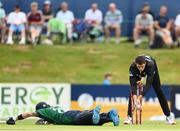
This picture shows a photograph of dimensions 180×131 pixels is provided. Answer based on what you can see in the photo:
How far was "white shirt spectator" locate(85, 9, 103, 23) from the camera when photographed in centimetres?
2939

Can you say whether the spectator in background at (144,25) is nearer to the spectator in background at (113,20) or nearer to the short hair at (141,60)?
the spectator in background at (113,20)

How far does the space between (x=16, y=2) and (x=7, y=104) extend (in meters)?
Result: 8.75

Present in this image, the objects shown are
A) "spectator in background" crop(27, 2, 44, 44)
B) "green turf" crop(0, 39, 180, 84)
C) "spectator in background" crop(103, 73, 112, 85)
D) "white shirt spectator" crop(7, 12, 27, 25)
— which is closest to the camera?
"spectator in background" crop(103, 73, 112, 85)

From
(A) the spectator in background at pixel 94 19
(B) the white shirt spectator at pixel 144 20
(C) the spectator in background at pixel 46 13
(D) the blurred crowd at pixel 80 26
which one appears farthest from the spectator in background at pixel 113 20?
(C) the spectator in background at pixel 46 13

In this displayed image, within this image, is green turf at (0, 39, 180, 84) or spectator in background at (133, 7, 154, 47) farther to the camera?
spectator in background at (133, 7, 154, 47)

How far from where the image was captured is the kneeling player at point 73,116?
1492 centimetres

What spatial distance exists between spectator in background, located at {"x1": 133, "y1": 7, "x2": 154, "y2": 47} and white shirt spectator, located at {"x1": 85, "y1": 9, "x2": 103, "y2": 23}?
1.37 meters

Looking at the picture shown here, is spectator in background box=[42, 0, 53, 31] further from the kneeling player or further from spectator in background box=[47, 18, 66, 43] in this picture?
the kneeling player

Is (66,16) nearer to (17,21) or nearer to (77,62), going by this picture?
(77,62)

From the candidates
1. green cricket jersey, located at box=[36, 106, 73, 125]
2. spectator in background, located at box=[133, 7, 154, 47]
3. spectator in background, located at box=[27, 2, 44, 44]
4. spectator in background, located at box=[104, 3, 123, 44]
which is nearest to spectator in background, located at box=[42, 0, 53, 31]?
spectator in background, located at box=[27, 2, 44, 44]

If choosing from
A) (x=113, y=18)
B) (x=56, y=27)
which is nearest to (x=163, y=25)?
(x=113, y=18)

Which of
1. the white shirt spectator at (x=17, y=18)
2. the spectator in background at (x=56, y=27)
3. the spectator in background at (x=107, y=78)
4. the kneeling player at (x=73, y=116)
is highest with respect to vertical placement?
the white shirt spectator at (x=17, y=18)

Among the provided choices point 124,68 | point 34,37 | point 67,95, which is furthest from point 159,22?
point 67,95

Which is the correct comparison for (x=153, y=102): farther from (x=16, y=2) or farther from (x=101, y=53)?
(x=16, y=2)
